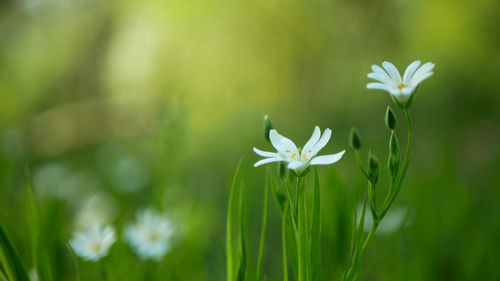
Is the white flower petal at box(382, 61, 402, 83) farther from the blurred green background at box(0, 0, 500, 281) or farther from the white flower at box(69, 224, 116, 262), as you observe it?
the white flower at box(69, 224, 116, 262)

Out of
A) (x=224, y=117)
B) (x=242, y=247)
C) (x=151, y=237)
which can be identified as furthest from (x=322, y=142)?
(x=224, y=117)

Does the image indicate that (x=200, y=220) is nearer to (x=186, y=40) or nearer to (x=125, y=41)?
(x=186, y=40)

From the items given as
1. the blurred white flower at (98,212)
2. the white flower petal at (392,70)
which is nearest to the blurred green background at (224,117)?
the blurred white flower at (98,212)

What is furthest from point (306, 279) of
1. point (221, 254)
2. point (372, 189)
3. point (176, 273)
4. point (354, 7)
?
point (354, 7)

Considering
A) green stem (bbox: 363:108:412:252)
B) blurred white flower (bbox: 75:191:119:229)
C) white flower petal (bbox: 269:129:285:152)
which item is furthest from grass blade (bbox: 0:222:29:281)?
blurred white flower (bbox: 75:191:119:229)

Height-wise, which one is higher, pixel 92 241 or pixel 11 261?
pixel 11 261

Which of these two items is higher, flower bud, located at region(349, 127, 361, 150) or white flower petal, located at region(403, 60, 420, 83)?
white flower petal, located at region(403, 60, 420, 83)

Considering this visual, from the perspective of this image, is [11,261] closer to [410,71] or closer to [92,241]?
[92,241]

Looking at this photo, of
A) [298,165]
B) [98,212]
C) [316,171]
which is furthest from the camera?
[98,212]
